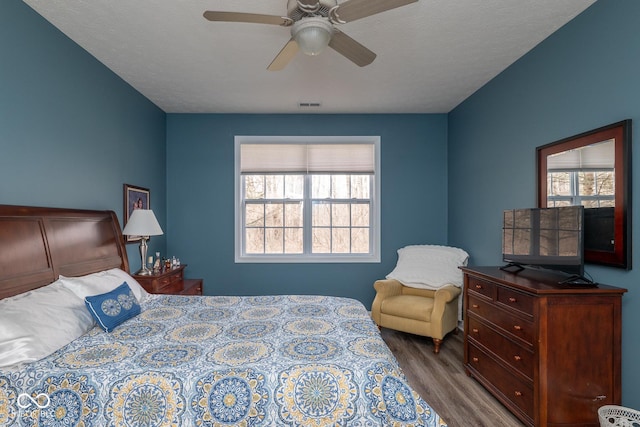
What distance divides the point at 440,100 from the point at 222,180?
9.82ft

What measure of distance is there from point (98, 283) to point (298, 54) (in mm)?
2416

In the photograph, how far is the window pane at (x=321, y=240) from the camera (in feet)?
14.8

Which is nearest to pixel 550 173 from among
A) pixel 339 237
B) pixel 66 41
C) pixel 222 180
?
pixel 339 237

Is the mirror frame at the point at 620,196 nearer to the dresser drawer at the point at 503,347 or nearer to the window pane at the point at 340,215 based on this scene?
the dresser drawer at the point at 503,347

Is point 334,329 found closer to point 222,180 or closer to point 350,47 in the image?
point 350,47

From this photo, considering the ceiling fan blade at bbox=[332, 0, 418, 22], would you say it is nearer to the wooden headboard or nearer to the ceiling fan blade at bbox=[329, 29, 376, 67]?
the ceiling fan blade at bbox=[329, 29, 376, 67]

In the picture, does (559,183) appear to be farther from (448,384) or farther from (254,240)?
(254,240)

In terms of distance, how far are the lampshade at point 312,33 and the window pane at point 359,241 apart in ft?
9.83

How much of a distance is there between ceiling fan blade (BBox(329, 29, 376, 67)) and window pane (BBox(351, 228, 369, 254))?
107 inches

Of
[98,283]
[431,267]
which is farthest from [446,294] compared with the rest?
[98,283]

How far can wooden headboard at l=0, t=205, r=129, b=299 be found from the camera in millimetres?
1941

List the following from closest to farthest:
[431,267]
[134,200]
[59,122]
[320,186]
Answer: [59,122] → [134,200] → [431,267] → [320,186]

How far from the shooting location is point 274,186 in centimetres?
450

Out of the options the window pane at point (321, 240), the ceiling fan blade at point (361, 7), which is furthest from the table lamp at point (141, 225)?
the ceiling fan blade at point (361, 7)
